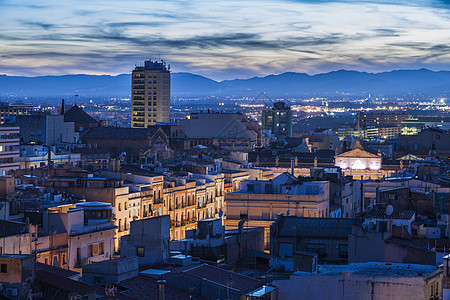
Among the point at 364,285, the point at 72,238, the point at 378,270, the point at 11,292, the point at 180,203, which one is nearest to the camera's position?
the point at 11,292

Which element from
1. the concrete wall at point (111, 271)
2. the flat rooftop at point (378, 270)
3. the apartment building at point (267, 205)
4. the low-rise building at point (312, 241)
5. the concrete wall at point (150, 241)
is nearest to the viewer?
the concrete wall at point (111, 271)

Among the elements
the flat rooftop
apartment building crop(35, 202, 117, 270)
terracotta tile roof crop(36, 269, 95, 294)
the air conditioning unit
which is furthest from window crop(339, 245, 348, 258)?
the air conditioning unit

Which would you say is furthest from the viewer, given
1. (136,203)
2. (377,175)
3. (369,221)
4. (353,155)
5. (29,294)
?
(353,155)

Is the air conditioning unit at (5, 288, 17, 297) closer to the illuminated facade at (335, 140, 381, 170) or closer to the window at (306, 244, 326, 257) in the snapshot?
the window at (306, 244, 326, 257)

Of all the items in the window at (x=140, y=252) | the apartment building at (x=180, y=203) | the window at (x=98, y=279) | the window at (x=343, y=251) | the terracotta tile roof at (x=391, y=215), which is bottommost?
the apartment building at (x=180, y=203)

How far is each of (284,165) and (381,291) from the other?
60382 mm

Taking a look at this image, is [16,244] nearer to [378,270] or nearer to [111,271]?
[111,271]

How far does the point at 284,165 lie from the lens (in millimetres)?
87625

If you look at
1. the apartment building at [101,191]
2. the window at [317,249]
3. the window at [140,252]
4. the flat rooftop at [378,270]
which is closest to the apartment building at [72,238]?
the window at [140,252]

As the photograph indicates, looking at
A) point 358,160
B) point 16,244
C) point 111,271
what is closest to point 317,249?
point 111,271

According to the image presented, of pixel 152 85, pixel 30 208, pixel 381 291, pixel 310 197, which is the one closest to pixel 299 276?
pixel 381 291

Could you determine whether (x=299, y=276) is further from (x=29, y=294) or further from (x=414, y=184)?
(x=414, y=184)

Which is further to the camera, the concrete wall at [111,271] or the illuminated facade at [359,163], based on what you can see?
the illuminated facade at [359,163]

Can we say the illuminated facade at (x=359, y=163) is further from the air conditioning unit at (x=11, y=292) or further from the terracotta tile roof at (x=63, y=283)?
the air conditioning unit at (x=11, y=292)
